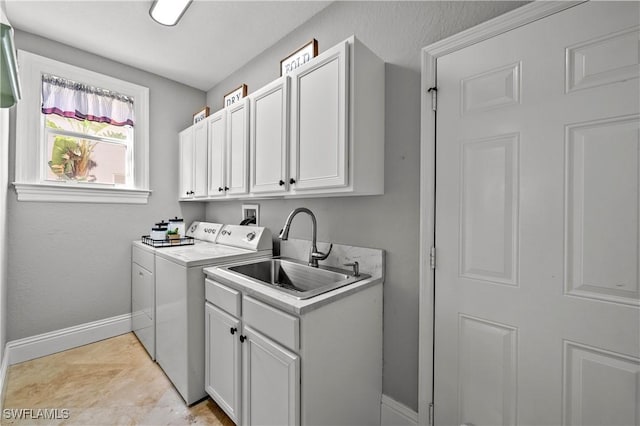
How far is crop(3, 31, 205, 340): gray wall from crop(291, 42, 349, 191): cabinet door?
6.82 ft

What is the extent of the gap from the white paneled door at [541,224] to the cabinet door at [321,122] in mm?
494

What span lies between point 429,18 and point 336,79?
1.90ft

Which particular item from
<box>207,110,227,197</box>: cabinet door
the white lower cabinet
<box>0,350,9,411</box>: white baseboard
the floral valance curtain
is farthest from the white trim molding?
the floral valance curtain

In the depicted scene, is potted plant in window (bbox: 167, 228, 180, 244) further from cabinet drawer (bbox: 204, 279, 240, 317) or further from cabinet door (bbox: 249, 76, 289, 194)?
cabinet door (bbox: 249, 76, 289, 194)

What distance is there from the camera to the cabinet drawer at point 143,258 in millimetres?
2240

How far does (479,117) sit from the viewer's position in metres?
1.22

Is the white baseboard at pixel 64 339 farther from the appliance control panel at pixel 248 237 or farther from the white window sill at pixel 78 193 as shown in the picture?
the appliance control panel at pixel 248 237

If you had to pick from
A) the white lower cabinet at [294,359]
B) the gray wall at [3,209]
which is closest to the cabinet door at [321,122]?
the white lower cabinet at [294,359]

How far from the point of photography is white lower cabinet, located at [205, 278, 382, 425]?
3.77 ft

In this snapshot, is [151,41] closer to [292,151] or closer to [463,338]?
[292,151]

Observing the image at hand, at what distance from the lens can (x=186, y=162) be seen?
289 cm

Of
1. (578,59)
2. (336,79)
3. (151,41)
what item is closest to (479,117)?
(578,59)

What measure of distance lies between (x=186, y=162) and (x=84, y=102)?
98cm

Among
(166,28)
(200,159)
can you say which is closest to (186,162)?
(200,159)
